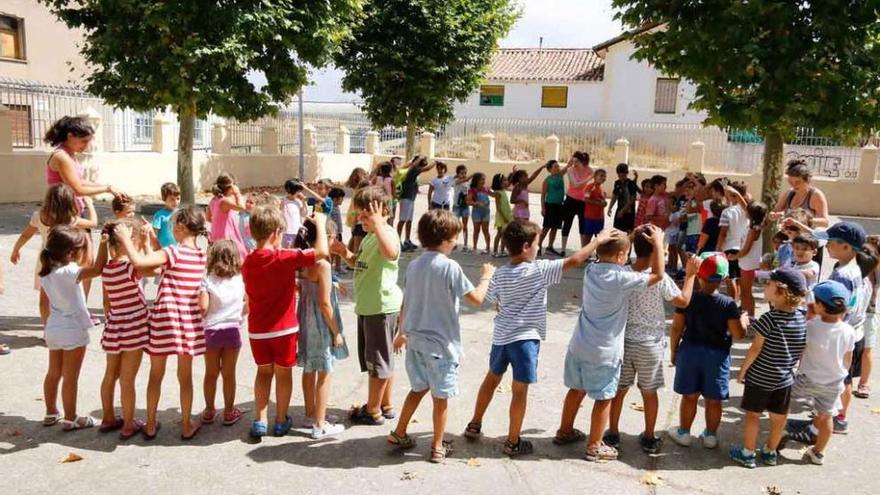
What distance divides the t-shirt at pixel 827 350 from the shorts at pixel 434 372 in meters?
2.18

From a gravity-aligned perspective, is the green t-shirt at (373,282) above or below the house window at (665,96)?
below

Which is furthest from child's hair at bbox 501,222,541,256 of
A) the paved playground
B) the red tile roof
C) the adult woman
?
the red tile roof

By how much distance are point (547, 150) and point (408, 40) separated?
6172 millimetres

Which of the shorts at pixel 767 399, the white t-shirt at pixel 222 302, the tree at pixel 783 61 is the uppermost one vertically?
the tree at pixel 783 61

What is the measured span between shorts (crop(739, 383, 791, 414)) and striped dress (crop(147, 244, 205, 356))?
3.33m

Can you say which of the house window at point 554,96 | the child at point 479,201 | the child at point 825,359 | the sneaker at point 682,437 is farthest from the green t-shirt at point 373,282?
the house window at point 554,96

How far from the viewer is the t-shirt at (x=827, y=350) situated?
4.39 metres

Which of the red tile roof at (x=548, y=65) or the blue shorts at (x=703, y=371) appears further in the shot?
the red tile roof at (x=548, y=65)

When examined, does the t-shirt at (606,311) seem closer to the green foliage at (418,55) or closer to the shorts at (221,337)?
the shorts at (221,337)

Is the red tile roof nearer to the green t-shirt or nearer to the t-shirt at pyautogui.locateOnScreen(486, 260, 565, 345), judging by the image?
the green t-shirt

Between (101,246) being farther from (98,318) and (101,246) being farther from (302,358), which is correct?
(98,318)

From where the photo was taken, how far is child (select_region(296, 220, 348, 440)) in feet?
14.4

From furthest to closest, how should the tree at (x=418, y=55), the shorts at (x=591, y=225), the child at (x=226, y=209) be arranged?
the tree at (x=418, y=55)
the shorts at (x=591, y=225)
the child at (x=226, y=209)

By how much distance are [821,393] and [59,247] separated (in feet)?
15.5
